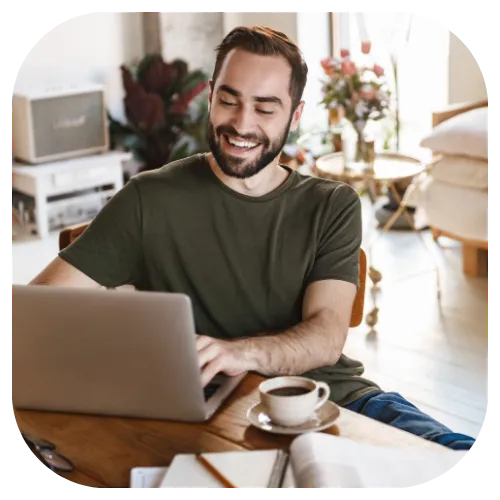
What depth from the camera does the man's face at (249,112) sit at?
1.54m

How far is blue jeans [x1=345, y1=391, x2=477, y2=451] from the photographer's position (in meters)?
1.32

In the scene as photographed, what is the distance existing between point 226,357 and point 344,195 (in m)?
0.45

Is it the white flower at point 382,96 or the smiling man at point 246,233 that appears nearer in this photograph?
the smiling man at point 246,233

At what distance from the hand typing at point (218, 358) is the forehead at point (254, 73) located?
445 mm

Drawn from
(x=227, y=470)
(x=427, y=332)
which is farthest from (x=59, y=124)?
(x=227, y=470)

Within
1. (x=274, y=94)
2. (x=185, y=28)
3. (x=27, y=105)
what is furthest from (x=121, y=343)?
(x=185, y=28)

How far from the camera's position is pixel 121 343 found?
1.20m

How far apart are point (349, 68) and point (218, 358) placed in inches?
86.1

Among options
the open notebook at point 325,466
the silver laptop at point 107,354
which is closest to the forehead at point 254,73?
the silver laptop at point 107,354

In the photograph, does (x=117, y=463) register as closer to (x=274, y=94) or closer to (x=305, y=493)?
(x=305, y=493)

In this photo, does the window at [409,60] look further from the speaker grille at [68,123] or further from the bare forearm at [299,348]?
the bare forearm at [299,348]

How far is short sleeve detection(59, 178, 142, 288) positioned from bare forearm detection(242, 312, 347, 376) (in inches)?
11.1

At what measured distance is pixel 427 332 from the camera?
3178 millimetres

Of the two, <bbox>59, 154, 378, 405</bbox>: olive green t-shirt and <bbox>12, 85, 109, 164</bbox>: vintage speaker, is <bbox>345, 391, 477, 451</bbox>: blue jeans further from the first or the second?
<bbox>12, 85, 109, 164</bbox>: vintage speaker
